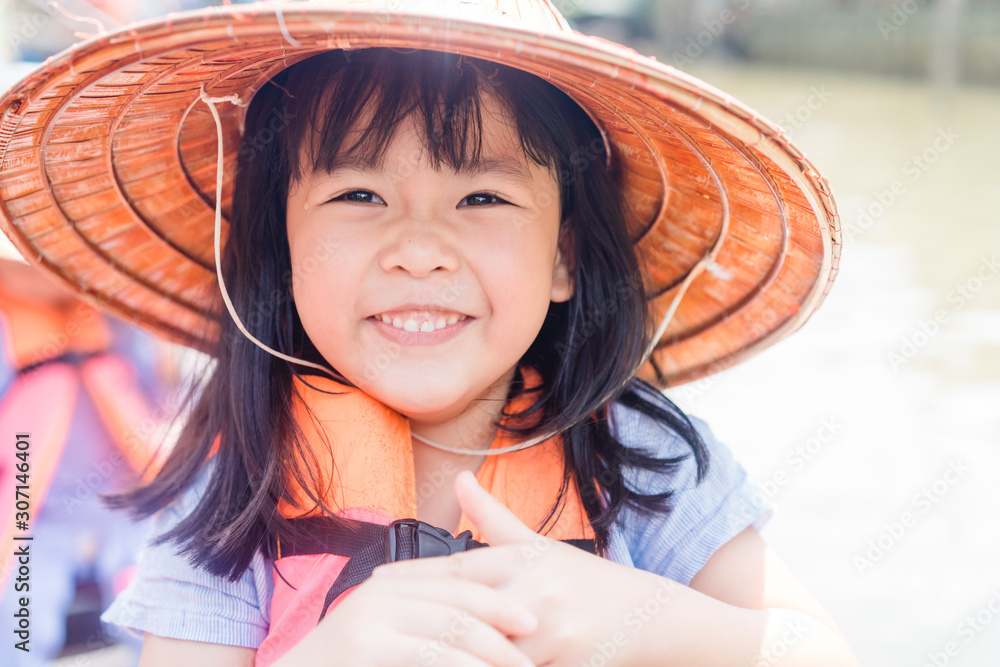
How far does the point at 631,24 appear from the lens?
2036 centimetres

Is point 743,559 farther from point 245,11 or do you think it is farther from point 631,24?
point 631,24

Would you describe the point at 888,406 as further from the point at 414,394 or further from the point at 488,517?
the point at 488,517

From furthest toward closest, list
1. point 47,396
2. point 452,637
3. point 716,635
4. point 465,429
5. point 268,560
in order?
1. point 47,396
2. point 465,429
3. point 268,560
4. point 716,635
5. point 452,637

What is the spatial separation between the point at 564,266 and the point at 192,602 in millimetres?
772

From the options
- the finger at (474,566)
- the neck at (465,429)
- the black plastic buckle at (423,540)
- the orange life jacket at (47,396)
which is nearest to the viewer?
the finger at (474,566)

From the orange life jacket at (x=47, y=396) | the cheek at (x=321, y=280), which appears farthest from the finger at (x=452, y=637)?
the orange life jacket at (x=47, y=396)

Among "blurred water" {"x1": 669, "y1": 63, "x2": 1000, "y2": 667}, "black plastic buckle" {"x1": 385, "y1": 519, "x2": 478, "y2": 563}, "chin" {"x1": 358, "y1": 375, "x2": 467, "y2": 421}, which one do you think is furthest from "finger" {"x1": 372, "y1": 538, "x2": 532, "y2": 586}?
"blurred water" {"x1": 669, "y1": 63, "x2": 1000, "y2": 667}

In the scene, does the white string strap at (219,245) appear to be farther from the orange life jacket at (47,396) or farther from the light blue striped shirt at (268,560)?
the orange life jacket at (47,396)

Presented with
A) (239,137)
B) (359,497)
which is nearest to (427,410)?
(359,497)

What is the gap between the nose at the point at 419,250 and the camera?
3.90 ft

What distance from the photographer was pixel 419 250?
1185 millimetres

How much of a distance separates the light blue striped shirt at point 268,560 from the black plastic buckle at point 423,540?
0.28 m

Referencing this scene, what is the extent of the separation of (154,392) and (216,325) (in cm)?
83

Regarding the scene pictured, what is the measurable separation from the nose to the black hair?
96 millimetres
